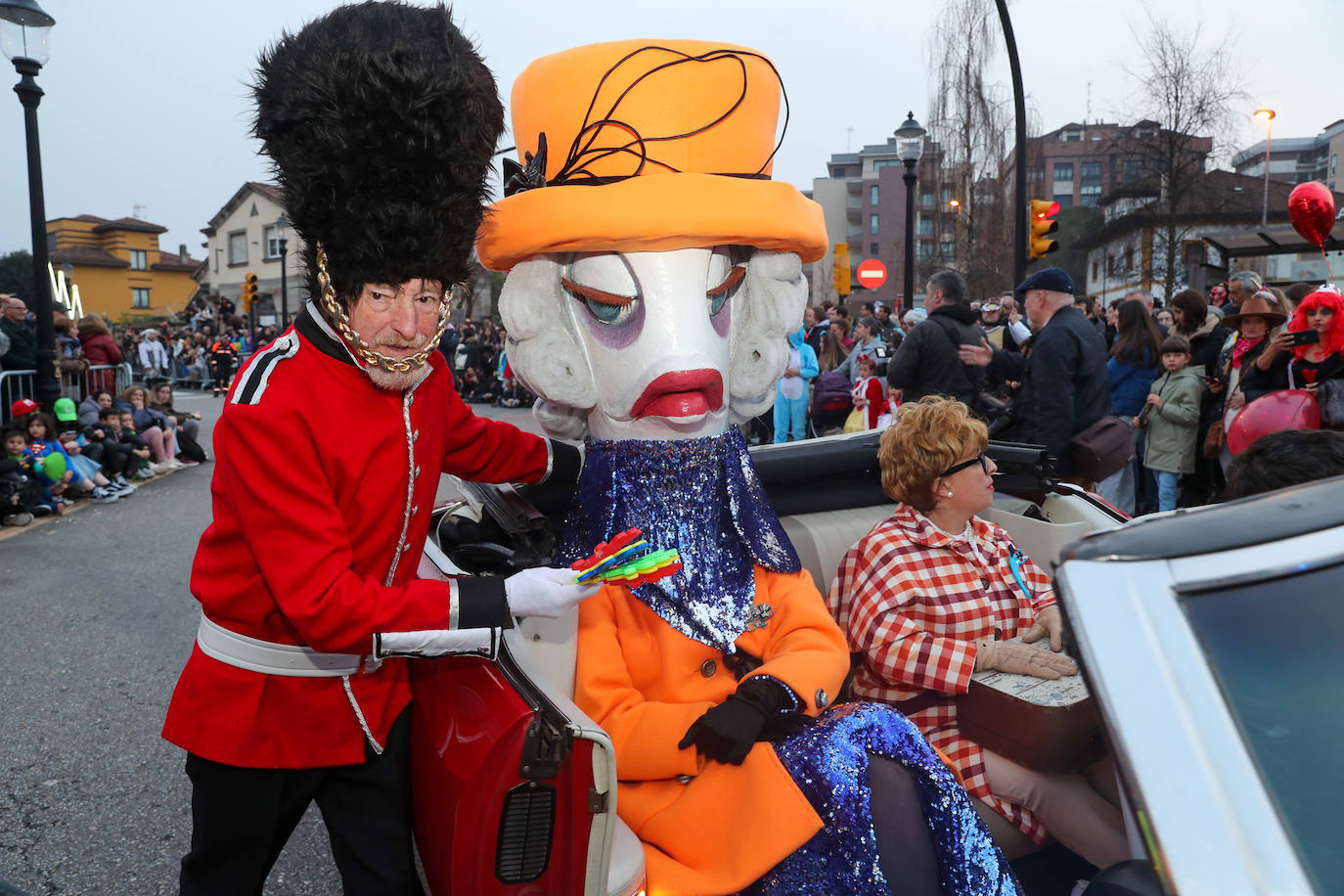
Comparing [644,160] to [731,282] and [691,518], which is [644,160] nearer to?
[731,282]

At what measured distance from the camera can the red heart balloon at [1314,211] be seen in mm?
4738

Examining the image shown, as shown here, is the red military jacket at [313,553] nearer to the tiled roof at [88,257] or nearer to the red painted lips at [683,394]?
the red painted lips at [683,394]

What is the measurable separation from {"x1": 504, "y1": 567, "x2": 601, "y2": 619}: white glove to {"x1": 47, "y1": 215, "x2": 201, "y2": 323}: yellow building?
2169 inches

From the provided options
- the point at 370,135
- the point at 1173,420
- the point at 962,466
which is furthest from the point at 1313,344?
the point at 370,135

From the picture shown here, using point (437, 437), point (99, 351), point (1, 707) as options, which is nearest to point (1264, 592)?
point (437, 437)

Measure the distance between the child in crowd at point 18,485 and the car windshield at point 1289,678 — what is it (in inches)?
339

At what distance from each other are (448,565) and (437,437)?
0.28 metres

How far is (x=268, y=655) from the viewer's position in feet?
5.53

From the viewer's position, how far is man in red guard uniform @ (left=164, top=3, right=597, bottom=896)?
1559mm

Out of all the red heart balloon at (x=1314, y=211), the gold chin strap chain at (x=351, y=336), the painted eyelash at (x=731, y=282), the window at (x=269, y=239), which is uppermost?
the window at (x=269, y=239)

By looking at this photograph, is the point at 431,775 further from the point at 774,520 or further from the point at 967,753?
the point at 967,753

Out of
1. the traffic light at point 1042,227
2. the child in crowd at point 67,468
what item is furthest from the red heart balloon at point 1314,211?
the child in crowd at point 67,468

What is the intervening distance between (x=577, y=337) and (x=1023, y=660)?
1.31 metres

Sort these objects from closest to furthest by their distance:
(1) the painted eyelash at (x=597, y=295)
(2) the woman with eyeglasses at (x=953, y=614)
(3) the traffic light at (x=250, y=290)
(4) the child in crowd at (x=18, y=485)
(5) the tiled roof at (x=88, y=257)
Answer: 1. (1) the painted eyelash at (x=597, y=295)
2. (2) the woman with eyeglasses at (x=953, y=614)
3. (4) the child in crowd at (x=18, y=485)
4. (3) the traffic light at (x=250, y=290)
5. (5) the tiled roof at (x=88, y=257)
